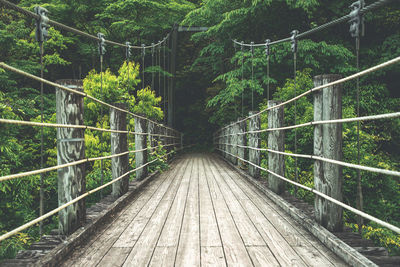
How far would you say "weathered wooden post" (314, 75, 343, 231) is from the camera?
2.01 metres

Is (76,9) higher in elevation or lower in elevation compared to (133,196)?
higher

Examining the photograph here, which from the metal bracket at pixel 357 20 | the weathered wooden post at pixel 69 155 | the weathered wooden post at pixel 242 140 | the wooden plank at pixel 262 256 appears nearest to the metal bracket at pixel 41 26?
the weathered wooden post at pixel 69 155

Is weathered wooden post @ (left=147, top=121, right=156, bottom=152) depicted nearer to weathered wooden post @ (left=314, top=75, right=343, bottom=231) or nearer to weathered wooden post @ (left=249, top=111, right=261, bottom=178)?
weathered wooden post @ (left=249, top=111, right=261, bottom=178)

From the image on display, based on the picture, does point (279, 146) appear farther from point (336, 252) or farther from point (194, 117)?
point (194, 117)

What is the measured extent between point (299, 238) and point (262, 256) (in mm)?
418

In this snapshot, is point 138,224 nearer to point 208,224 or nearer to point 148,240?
point 148,240

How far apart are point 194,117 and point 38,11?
67.7ft

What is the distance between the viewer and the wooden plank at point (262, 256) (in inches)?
65.2

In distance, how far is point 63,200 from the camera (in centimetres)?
200

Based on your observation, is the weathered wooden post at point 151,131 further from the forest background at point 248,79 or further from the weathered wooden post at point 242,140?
the weathered wooden post at point 242,140

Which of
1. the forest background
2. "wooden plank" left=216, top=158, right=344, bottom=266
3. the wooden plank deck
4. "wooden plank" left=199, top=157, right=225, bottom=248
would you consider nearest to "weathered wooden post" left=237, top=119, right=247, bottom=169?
the forest background

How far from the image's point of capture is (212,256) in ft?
5.77

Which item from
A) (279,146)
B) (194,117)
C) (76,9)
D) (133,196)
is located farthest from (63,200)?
(194,117)

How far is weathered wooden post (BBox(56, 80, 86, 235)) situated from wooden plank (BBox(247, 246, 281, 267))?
1123mm
